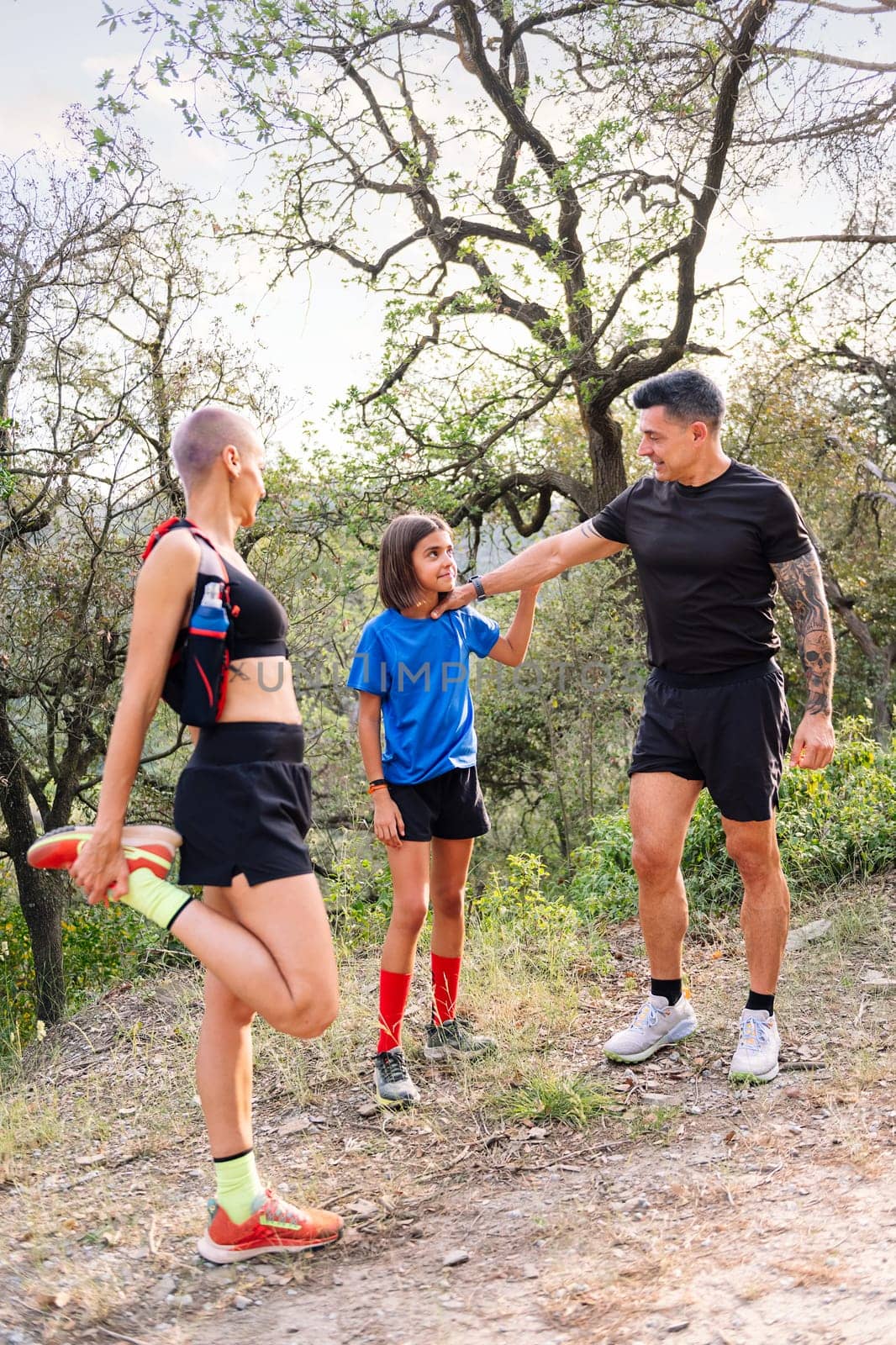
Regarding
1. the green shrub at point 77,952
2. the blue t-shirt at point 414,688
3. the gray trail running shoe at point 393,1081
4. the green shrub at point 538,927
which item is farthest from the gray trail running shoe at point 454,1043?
the green shrub at point 77,952

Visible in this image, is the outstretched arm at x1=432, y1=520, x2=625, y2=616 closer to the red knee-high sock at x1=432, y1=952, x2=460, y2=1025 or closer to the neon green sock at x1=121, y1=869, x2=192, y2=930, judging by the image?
the red knee-high sock at x1=432, y1=952, x2=460, y2=1025

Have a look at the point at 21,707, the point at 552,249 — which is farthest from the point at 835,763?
the point at 21,707

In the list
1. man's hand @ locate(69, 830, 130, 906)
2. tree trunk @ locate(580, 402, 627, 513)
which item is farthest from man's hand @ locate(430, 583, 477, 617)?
tree trunk @ locate(580, 402, 627, 513)

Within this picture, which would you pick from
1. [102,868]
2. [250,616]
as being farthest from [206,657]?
[102,868]

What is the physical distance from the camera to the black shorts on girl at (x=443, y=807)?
11.8ft

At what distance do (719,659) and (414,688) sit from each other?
3.31ft

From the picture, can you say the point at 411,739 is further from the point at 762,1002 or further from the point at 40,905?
the point at 40,905

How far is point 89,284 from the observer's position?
366 inches

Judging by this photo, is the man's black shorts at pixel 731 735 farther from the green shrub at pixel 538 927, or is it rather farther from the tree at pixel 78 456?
the tree at pixel 78 456

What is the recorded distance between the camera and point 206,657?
236 cm

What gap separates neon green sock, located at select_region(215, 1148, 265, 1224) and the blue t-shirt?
135 cm

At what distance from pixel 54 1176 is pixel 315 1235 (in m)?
1.23

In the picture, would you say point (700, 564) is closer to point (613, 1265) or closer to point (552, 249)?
point (613, 1265)

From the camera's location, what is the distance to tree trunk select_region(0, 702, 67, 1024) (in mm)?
10125
